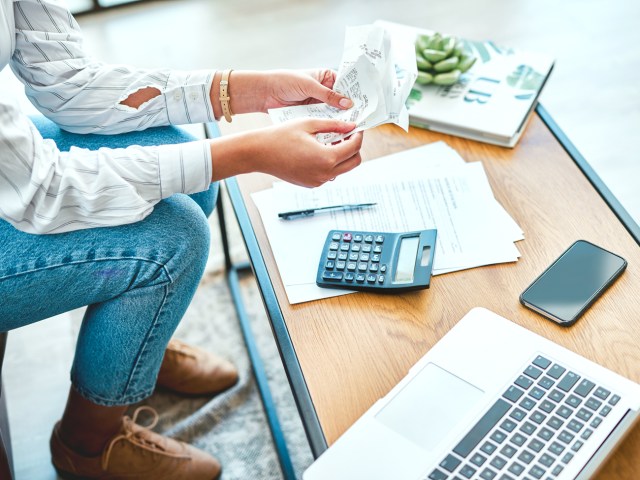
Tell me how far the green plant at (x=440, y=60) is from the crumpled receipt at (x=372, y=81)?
0.18 m

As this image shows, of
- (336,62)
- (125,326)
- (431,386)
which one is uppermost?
(431,386)

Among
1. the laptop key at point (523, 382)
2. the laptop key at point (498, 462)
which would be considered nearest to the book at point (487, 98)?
the laptop key at point (523, 382)

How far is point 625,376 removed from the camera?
0.79 meters

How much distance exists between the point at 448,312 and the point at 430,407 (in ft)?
0.53

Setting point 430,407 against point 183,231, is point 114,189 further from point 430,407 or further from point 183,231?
point 430,407

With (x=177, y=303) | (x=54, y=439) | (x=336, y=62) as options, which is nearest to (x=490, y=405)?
(x=177, y=303)

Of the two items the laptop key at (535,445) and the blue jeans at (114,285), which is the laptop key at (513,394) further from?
the blue jeans at (114,285)

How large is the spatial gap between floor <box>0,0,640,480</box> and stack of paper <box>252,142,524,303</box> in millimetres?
825

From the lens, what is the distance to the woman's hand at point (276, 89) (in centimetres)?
106

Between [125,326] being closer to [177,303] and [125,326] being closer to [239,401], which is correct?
[177,303]

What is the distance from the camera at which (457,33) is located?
2285 mm

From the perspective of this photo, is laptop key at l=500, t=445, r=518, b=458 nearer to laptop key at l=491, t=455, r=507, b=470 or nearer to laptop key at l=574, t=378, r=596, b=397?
laptop key at l=491, t=455, r=507, b=470

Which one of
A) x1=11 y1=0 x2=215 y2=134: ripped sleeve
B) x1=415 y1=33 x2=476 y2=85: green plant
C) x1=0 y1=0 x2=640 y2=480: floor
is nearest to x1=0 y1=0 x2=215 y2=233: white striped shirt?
x1=11 y1=0 x2=215 y2=134: ripped sleeve

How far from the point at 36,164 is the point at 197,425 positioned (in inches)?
24.9
